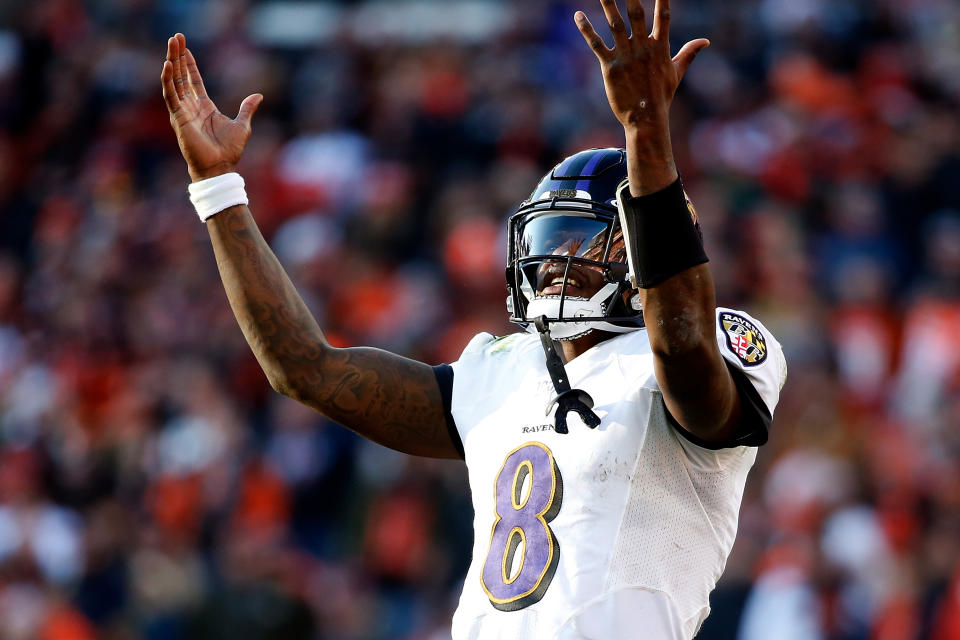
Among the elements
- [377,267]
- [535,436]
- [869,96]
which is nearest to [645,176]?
[535,436]

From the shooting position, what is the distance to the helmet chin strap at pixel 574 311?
2986mm

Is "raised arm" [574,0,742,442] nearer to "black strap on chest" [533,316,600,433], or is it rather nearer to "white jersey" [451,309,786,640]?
"white jersey" [451,309,786,640]

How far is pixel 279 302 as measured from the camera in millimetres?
3189

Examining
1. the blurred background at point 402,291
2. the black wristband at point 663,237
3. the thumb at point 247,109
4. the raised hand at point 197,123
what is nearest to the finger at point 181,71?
the raised hand at point 197,123

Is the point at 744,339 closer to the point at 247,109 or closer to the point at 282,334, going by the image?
the point at 282,334

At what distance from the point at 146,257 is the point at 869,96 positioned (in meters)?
5.09

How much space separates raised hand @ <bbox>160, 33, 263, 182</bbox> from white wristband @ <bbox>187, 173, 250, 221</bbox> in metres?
0.02

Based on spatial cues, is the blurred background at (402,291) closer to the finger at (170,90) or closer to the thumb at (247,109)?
the thumb at (247,109)

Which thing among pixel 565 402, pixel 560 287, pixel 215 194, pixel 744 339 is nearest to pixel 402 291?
pixel 215 194

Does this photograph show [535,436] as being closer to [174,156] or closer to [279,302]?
[279,302]

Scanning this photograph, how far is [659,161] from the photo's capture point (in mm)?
2572

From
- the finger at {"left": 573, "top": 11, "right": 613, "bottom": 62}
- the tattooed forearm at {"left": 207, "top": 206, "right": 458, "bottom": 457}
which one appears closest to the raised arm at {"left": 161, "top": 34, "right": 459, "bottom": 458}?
the tattooed forearm at {"left": 207, "top": 206, "right": 458, "bottom": 457}

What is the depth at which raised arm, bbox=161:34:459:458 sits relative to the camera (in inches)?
124

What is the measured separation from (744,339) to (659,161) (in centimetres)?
46
